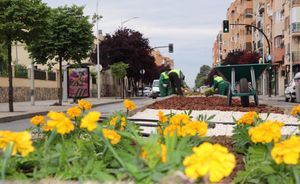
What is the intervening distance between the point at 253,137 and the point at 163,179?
1.05 metres

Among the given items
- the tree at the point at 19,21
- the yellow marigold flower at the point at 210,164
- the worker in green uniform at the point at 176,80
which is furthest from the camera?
the worker in green uniform at the point at 176,80

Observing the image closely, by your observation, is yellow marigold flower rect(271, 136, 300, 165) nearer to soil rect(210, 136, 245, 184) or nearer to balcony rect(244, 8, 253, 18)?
soil rect(210, 136, 245, 184)

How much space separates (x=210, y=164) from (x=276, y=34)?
263ft

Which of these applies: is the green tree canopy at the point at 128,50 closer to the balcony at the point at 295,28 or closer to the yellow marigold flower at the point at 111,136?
the balcony at the point at 295,28

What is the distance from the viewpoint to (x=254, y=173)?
3877mm

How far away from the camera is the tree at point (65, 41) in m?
31.5

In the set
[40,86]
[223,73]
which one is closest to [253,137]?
[223,73]

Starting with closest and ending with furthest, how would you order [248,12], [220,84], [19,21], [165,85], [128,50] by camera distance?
[19,21], [165,85], [220,84], [128,50], [248,12]

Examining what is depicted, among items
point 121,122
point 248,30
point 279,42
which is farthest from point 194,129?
point 248,30

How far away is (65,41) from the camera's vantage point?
31.4 metres

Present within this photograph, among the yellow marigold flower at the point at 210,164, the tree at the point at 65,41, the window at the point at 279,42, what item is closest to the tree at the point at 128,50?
the window at the point at 279,42

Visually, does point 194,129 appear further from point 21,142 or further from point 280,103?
point 280,103

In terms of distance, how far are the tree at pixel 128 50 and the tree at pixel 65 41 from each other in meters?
37.3

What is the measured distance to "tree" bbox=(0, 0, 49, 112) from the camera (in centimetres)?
2331
